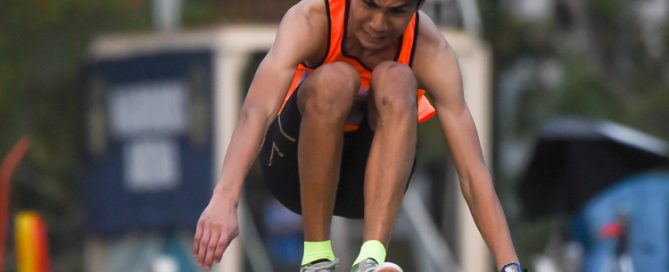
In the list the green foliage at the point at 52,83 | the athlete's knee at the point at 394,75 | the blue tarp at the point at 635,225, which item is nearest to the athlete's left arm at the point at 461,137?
the athlete's knee at the point at 394,75

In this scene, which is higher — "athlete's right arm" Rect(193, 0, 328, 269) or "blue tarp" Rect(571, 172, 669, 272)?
"athlete's right arm" Rect(193, 0, 328, 269)

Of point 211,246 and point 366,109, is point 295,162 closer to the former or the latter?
point 366,109

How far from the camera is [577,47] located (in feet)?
61.6

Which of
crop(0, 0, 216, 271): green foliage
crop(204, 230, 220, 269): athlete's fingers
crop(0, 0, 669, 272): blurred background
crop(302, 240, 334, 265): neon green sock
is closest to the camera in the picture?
crop(204, 230, 220, 269): athlete's fingers

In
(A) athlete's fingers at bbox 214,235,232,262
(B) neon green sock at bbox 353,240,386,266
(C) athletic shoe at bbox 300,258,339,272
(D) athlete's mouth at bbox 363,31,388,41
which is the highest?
(D) athlete's mouth at bbox 363,31,388,41

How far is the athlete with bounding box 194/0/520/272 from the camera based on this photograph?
17.6ft

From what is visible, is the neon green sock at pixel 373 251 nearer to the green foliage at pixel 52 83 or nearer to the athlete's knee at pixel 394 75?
the athlete's knee at pixel 394 75

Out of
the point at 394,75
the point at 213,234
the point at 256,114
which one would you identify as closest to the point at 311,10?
the point at 394,75

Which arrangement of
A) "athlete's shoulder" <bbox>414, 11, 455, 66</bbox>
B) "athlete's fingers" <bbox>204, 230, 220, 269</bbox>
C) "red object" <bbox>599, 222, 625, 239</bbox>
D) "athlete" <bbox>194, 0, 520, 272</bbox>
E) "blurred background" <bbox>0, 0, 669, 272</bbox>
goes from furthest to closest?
"blurred background" <bbox>0, 0, 669, 272</bbox> → "red object" <bbox>599, 222, 625, 239</bbox> → "athlete's shoulder" <bbox>414, 11, 455, 66</bbox> → "athlete" <bbox>194, 0, 520, 272</bbox> → "athlete's fingers" <bbox>204, 230, 220, 269</bbox>

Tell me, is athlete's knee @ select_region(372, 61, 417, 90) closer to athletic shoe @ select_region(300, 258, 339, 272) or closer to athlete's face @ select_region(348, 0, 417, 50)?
athlete's face @ select_region(348, 0, 417, 50)

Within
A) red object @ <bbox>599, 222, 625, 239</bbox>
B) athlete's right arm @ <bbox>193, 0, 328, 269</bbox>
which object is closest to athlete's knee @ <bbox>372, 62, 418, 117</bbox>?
athlete's right arm @ <bbox>193, 0, 328, 269</bbox>

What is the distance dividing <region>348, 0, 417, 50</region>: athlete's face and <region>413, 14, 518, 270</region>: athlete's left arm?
15 cm

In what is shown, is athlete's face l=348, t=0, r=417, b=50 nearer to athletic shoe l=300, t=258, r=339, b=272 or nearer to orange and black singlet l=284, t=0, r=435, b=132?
orange and black singlet l=284, t=0, r=435, b=132

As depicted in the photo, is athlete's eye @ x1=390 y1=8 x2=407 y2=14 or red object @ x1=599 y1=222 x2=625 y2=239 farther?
red object @ x1=599 y1=222 x2=625 y2=239
